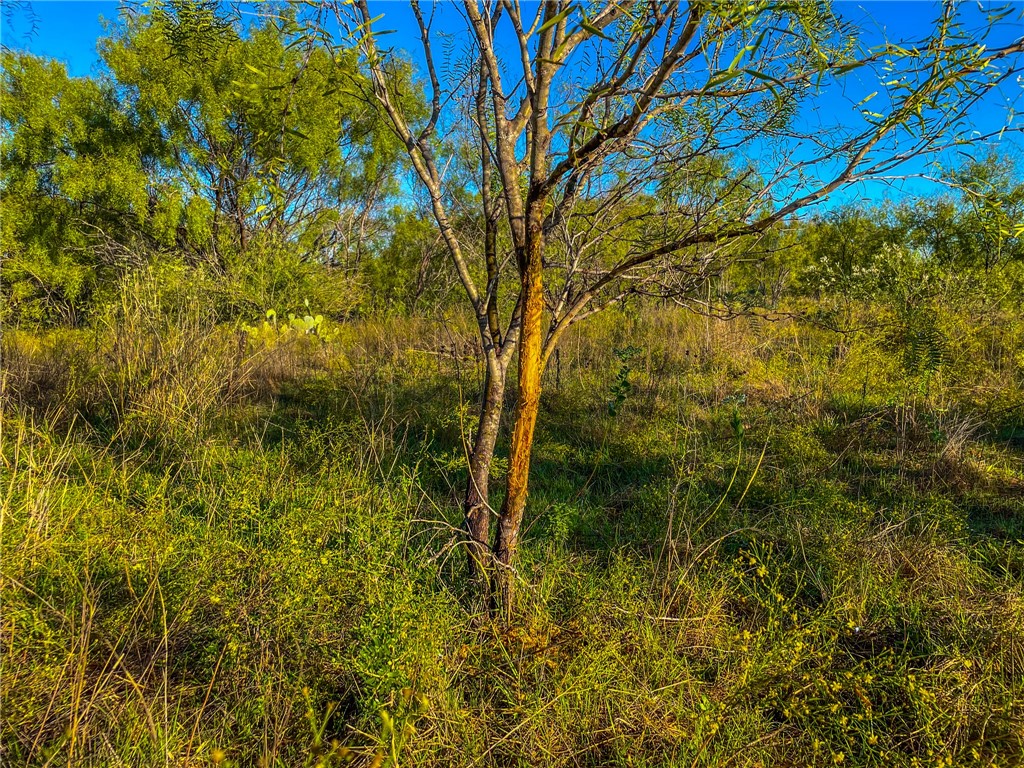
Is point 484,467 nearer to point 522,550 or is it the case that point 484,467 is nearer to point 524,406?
point 524,406

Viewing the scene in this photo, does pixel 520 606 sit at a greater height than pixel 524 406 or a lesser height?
lesser

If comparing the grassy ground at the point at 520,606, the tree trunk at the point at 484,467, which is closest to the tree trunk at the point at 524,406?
the tree trunk at the point at 484,467

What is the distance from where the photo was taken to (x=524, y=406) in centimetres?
201

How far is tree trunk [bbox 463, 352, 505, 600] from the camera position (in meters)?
2.20

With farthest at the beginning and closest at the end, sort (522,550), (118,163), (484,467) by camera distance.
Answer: (118,163)
(522,550)
(484,467)

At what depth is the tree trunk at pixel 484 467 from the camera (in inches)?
86.7

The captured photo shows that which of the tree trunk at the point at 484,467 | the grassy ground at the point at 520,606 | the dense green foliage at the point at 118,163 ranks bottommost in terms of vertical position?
the grassy ground at the point at 520,606

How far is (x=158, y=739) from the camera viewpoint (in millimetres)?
1583

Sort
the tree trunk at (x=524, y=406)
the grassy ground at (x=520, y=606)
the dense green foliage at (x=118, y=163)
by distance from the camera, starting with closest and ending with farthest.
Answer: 1. the grassy ground at (x=520, y=606)
2. the tree trunk at (x=524, y=406)
3. the dense green foliage at (x=118, y=163)

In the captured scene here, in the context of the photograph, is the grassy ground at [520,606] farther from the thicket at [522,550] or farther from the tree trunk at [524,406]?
the tree trunk at [524,406]

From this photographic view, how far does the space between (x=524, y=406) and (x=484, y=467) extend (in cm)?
37

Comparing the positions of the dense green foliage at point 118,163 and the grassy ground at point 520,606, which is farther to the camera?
the dense green foliage at point 118,163

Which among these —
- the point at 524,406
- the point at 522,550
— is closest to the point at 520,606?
the point at 522,550

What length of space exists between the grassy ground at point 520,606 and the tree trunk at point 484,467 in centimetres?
13
